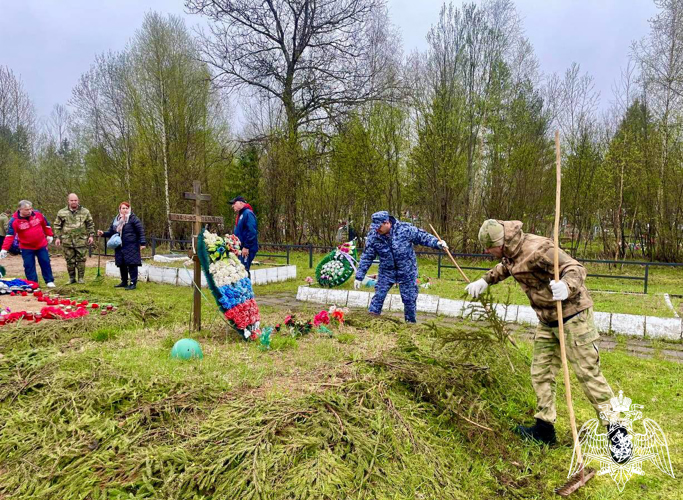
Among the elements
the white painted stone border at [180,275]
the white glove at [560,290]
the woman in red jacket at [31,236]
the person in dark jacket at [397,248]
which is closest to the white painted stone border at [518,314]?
the person in dark jacket at [397,248]

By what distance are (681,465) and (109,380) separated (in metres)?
4.19

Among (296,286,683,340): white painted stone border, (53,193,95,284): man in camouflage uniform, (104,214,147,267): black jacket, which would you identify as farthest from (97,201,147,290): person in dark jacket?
(296,286,683,340): white painted stone border

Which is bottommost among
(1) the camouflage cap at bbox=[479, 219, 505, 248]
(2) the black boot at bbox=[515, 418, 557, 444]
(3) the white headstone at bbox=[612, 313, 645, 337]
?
(2) the black boot at bbox=[515, 418, 557, 444]

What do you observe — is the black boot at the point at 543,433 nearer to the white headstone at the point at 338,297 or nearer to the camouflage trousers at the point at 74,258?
the white headstone at the point at 338,297

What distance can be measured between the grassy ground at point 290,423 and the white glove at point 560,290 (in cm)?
106

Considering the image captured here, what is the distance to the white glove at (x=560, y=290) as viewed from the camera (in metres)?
2.81

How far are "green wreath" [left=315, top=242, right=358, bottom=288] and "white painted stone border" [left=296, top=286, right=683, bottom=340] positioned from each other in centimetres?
85

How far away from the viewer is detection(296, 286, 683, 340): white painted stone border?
586cm

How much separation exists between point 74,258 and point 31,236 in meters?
1.07

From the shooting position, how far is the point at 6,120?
74.9ft

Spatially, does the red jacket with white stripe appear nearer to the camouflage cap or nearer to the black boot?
the camouflage cap

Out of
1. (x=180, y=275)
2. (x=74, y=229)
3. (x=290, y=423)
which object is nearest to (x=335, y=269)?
(x=180, y=275)

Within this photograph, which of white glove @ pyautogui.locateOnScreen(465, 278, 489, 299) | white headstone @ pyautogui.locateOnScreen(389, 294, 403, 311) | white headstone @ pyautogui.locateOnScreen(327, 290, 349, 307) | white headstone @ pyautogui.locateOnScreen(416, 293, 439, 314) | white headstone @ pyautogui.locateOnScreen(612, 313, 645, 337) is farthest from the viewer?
white headstone @ pyautogui.locateOnScreen(327, 290, 349, 307)

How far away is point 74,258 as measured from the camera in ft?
31.0
